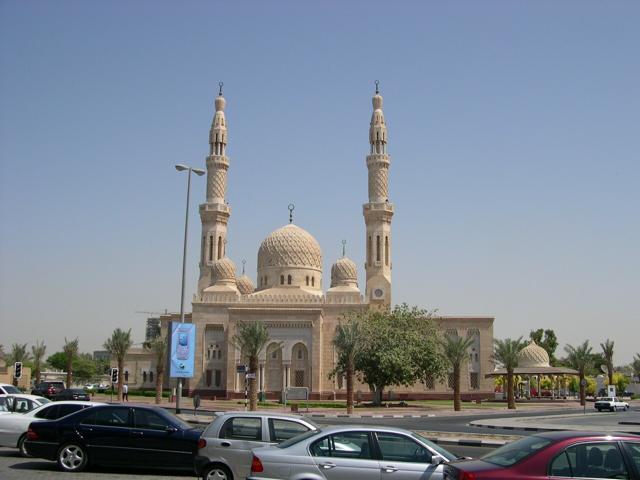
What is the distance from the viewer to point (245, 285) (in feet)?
229

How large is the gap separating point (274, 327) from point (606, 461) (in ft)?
157

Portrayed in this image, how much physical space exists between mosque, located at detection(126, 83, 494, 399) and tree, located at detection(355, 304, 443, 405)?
773 cm

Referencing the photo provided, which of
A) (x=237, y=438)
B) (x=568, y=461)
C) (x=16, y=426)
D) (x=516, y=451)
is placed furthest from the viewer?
(x=16, y=426)

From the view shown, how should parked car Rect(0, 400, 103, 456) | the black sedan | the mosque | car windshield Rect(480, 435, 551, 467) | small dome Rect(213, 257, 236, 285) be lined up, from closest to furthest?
car windshield Rect(480, 435, 551, 467) → the black sedan → parked car Rect(0, 400, 103, 456) → the mosque → small dome Rect(213, 257, 236, 285)

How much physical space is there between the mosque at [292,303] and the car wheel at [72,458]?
3852cm

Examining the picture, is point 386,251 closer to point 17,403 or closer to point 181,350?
point 181,350

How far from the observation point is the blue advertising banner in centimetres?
2680

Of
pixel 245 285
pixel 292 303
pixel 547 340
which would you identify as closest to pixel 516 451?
pixel 292 303

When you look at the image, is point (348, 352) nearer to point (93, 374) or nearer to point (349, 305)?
point (349, 305)

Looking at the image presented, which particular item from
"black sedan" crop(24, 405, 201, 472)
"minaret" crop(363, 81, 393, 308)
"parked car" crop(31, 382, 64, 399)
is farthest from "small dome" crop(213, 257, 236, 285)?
"black sedan" crop(24, 405, 201, 472)

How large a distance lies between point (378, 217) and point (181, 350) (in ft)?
113

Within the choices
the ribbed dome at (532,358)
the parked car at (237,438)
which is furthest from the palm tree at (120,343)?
the parked car at (237,438)

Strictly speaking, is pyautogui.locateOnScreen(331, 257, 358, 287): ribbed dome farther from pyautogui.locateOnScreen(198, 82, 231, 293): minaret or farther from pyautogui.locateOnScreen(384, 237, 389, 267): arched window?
pyautogui.locateOnScreen(198, 82, 231, 293): minaret

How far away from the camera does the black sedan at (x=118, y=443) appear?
526 inches
